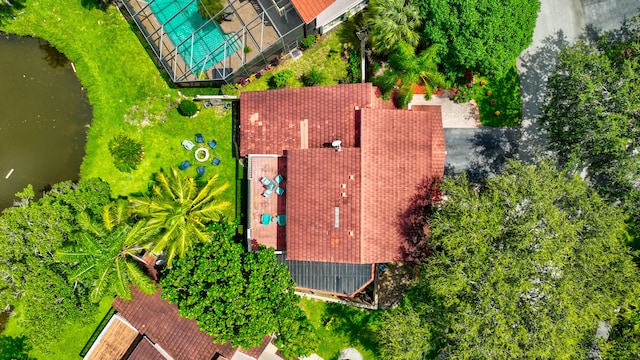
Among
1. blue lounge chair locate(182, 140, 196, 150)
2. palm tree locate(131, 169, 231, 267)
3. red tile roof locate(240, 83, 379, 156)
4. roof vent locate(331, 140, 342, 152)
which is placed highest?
red tile roof locate(240, 83, 379, 156)

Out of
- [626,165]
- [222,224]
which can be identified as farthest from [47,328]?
[626,165]

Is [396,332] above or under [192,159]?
under

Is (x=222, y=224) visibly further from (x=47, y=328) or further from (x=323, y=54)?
(x=323, y=54)

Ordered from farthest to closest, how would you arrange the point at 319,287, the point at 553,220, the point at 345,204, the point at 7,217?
the point at 319,287 → the point at 345,204 → the point at 7,217 → the point at 553,220

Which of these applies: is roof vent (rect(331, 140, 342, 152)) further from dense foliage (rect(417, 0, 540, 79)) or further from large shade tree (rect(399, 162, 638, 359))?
dense foliage (rect(417, 0, 540, 79))

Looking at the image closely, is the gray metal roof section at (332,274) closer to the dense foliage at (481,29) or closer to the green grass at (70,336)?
the green grass at (70,336)

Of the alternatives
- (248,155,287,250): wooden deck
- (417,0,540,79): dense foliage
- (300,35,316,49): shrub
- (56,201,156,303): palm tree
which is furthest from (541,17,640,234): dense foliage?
(56,201,156,303): palm tree
